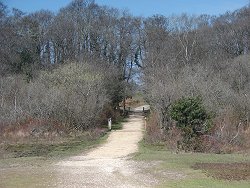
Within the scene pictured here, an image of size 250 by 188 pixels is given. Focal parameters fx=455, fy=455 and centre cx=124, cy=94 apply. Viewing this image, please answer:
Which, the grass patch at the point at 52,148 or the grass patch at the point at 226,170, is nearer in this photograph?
the grass patch at the point at 226,170

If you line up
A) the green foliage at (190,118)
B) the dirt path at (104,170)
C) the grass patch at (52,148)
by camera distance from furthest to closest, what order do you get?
the green foliage at (190,118) < the grass patch at (52,148) < the dirt path at (104,170)

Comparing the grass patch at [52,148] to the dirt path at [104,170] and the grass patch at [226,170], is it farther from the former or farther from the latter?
the grass patch at [226,170]

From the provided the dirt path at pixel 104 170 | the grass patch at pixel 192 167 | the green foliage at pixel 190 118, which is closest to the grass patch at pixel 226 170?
the grass patch at pixel 192 167

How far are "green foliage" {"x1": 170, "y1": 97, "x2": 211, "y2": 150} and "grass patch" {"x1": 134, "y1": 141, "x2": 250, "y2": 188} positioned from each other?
4.66 ft

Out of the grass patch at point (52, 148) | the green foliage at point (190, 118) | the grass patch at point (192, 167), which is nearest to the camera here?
the grass patch at point (192, 167)

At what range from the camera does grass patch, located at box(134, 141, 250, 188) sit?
50.4ft

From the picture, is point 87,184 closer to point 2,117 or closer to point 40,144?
point 40,144

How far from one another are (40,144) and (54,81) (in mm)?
10926

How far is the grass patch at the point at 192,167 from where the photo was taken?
15366mm

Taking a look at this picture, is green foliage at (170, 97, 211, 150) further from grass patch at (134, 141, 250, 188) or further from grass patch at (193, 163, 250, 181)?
grass patch at (193, 163, 250, 181)

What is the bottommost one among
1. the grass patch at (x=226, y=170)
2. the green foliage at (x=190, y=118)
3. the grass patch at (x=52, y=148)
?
the grass patch at (x=226, y=170)

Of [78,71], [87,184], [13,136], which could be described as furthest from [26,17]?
[87,184]

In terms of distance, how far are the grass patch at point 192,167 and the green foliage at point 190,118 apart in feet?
4.66

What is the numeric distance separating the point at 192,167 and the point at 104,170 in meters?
3.52
